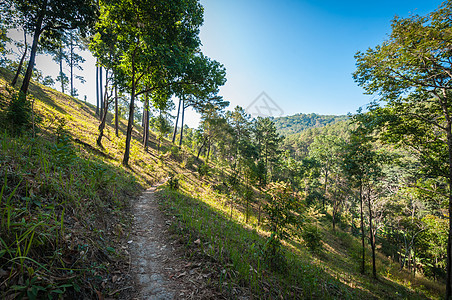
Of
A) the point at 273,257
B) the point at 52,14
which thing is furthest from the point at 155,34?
the point at 273,257

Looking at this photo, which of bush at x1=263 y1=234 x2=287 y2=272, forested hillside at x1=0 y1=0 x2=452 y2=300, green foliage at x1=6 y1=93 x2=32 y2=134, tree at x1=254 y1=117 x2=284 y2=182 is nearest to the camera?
forested hillside at x1=0 y1=0 x2=452 y2=300

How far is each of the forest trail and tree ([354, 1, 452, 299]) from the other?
11249 mm

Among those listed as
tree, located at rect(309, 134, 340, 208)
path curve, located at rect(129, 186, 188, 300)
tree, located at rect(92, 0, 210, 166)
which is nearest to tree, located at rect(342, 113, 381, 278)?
path curve, located at rect(129, 186, 188, 300)

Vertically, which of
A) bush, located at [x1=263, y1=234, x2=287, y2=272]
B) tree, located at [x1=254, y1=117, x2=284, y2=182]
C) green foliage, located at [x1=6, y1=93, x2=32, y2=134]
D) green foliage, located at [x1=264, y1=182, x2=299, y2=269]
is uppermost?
tree, located at [x1=254, y1=117, x2=284, y2=182]

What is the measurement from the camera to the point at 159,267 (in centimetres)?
305

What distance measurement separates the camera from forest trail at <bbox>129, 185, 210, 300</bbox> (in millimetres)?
2443

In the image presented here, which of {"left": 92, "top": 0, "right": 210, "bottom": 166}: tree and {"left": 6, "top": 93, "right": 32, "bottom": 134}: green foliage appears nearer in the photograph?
{"left": 6, "top": 93, "right": 32, "bottom": 134}: green foliage

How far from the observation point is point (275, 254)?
4.10 meters

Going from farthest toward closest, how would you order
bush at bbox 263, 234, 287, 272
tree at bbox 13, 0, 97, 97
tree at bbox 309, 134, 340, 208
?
tree at bbox 309, 134, 340, 208, tree at bbox 13, 0, 97, 97, bush at bbox 263, 234, 287, 272

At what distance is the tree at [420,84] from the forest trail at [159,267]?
1125 cm

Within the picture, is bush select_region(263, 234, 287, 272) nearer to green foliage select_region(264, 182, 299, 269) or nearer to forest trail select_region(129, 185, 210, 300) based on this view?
green foliage select_region(264, 182, 299, 269)

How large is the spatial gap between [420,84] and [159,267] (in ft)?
43.7

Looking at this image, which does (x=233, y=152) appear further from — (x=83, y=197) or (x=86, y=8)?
(x=83, y=197)

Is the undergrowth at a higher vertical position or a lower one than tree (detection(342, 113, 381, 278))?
lower
